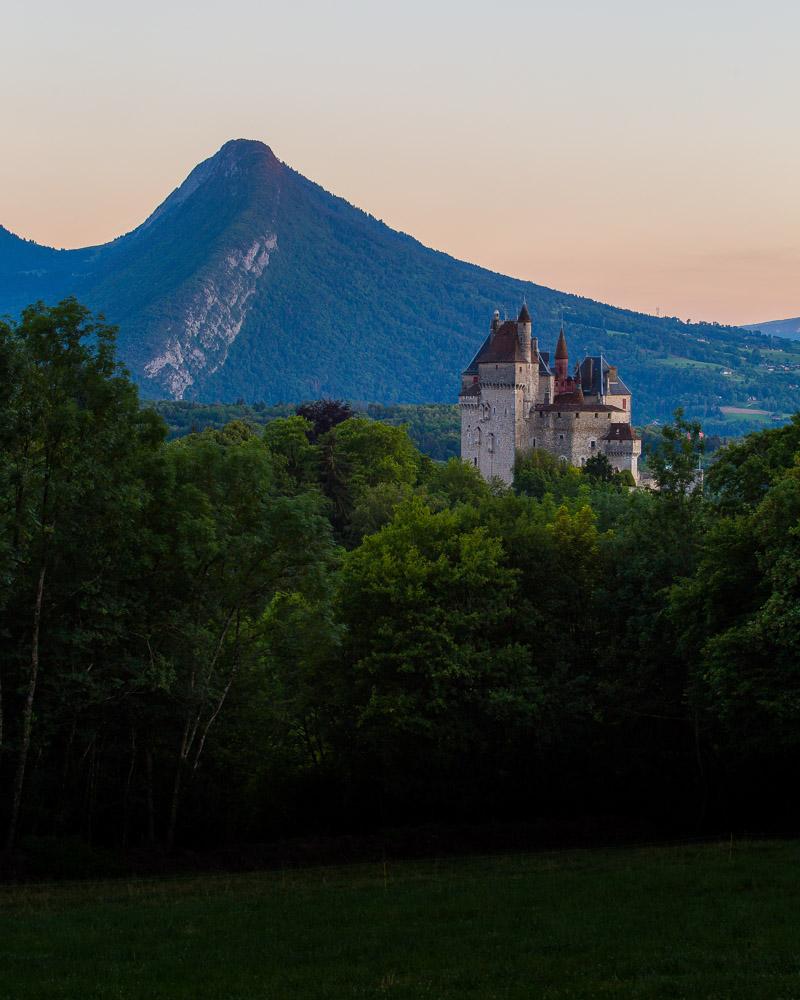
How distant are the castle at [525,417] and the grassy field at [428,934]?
11357cm

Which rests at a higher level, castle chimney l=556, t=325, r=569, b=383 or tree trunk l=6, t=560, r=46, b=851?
castle chimney l=556, t=325, r=569, b=383

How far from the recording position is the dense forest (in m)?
29.9

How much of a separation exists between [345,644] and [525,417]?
335 ft

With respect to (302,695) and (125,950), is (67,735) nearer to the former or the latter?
(302,695)

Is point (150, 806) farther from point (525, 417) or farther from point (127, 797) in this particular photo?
point (525, 417)

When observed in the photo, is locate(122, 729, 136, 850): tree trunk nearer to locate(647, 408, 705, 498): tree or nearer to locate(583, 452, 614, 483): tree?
locate(647, 408, 705, 498): tree

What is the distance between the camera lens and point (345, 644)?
39594 millimetres

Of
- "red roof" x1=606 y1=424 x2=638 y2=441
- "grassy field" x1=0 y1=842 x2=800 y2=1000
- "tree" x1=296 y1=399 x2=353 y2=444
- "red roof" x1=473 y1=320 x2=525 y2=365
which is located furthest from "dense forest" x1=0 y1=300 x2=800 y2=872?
"red roof" x1=473 y1=320 x2=525 y2=365

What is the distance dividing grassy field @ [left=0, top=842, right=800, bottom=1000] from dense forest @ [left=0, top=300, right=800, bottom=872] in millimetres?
6561

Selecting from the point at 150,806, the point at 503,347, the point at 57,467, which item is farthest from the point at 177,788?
the point at 503,347

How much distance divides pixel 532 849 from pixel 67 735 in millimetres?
10546

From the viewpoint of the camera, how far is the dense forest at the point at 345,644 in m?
29.9

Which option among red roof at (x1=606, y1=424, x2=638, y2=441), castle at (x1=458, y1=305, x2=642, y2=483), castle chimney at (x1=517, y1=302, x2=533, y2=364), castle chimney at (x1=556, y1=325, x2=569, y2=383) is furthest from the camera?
castle chimney at (x1=556, y1=325, x2=569, y2=383)

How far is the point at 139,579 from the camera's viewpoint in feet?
107
